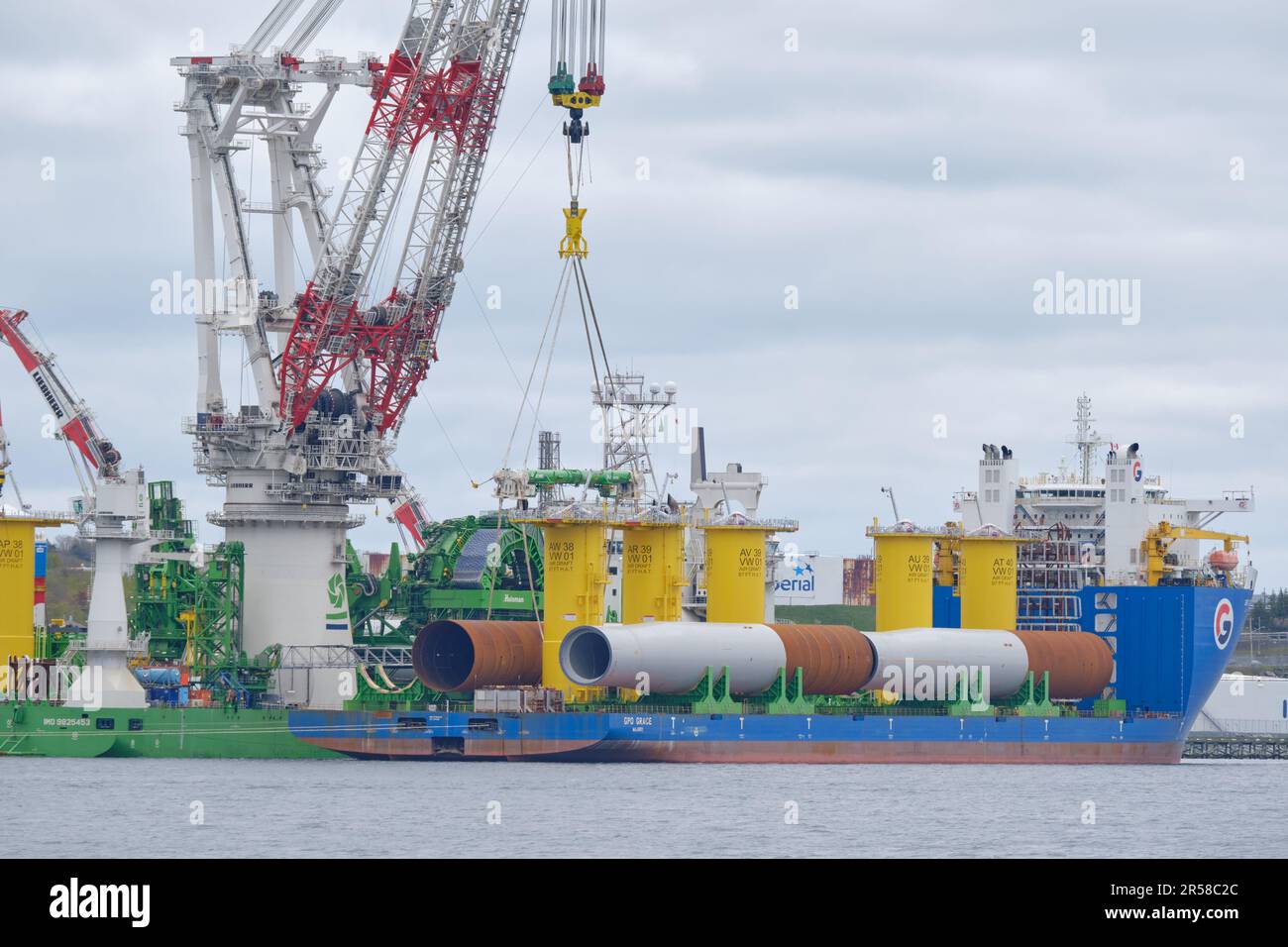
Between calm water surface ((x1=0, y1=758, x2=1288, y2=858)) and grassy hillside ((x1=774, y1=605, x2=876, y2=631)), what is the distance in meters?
64.8

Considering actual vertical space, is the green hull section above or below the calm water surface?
above

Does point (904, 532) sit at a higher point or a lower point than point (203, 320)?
lower

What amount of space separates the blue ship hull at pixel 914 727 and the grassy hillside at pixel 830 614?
54.6 metres

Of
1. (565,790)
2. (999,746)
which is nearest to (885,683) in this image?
(999,746)

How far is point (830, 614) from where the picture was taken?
147 meters

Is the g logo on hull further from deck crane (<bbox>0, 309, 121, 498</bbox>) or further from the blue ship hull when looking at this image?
deck crane (<bbox>0, 309, 121, 498</bbox>)

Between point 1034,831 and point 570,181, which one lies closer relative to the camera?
point 1034,831

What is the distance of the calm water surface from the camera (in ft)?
167

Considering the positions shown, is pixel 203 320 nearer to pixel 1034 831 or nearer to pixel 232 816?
pixel 232 816

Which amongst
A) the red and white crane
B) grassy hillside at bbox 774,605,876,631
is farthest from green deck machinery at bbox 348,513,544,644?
grassy hillside at bbox 774,605,876,631

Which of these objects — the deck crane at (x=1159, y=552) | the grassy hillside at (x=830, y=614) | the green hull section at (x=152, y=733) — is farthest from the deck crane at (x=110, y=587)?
the grassy hillside at (x=830, y=614)

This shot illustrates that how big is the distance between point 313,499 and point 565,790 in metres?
24.2

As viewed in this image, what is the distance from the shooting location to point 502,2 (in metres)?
80.4

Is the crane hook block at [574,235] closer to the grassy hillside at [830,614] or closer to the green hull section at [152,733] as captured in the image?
the green hull section at [152,733]
